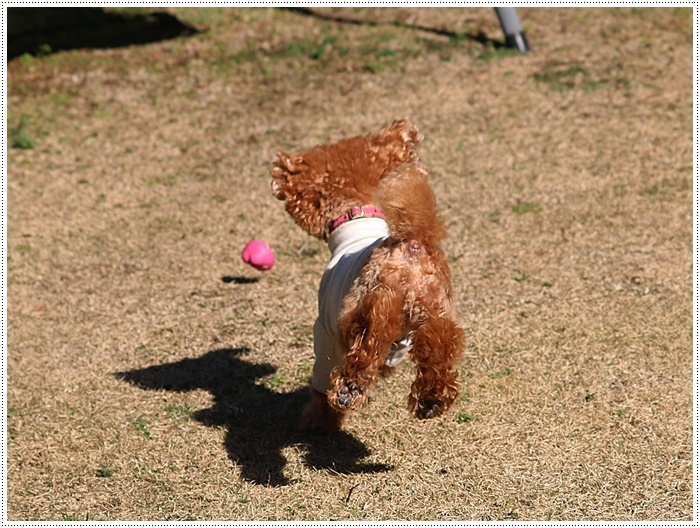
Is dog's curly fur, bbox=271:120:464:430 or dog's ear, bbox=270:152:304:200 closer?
dog's curly fur, bbox=271:120:464:430

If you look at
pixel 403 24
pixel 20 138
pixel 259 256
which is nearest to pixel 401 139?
pixel 259 256

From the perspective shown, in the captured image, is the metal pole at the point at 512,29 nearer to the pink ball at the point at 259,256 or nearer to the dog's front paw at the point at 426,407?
the pink ball at the point at 259,256

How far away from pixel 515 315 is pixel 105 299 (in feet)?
8.37

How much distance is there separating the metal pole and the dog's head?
218 inches

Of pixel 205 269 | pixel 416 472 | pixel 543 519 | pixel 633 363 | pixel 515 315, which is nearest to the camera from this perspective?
pixel 543 519

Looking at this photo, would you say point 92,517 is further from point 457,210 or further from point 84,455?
point 457,210

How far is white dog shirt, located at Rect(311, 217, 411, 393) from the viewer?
345 centimetres

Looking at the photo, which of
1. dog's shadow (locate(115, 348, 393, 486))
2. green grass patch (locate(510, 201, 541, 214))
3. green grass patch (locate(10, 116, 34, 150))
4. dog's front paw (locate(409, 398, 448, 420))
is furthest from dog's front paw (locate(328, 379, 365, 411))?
green grass patch (locate(10, 116, 34, 150))

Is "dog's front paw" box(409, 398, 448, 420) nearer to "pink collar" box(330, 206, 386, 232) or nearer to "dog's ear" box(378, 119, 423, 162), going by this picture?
"pink collar" box(330, 206, 386, 232)

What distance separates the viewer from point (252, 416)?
171 inches

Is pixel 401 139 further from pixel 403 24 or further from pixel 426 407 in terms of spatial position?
pixel 403 24

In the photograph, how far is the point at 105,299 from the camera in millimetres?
5664

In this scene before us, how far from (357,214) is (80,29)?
758cm

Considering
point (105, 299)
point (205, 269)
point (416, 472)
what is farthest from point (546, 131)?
point (416, 472)
